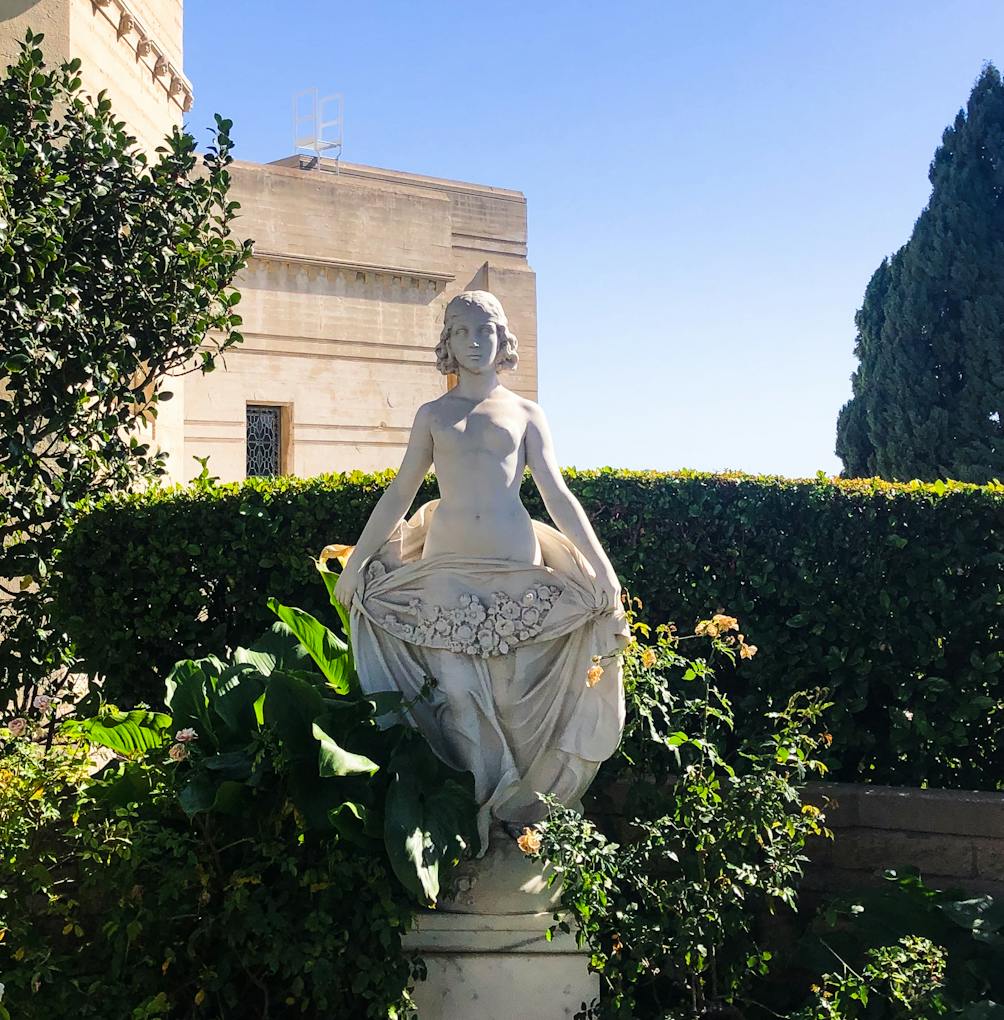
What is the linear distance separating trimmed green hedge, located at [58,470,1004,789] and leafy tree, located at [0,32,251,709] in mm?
793

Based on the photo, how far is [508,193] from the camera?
19828 mm

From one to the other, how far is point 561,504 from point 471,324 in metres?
0.79

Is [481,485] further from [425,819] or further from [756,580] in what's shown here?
[756,580]

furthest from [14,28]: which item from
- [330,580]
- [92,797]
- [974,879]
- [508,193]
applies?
[508,193]

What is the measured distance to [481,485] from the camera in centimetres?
462

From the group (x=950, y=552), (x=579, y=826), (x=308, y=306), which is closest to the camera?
(x=579, y=826)

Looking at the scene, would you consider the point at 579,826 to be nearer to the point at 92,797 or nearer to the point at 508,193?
the point at 92,797

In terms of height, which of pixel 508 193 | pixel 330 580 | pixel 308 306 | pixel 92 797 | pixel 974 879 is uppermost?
pixel 508 193

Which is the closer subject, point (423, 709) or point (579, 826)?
point (579, 826)

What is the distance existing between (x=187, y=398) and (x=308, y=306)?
214 centimetres

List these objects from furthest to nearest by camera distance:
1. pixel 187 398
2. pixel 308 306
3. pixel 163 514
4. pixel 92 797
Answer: pixel 308 306, pixel 187 398, pixel 163 514, pixel 92 797

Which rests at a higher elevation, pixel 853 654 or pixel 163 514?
pixel 163 514

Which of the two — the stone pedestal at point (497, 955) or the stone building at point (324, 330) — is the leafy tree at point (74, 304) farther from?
the stone building at point (324, 330)

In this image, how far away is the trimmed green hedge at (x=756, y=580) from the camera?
243 inches
